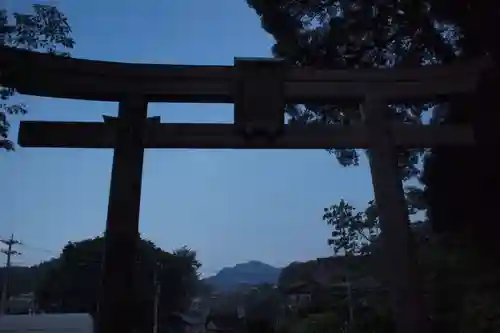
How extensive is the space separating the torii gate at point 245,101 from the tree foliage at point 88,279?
75.9ft

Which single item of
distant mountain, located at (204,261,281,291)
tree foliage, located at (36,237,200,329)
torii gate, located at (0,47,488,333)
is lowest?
torii gate, located at (0,47,488,333)

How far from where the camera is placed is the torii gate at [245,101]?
6551 millimetres

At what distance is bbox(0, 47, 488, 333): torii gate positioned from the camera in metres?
6.55

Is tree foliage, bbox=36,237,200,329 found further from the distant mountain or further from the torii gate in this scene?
the distant mountain

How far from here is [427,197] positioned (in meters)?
10.5

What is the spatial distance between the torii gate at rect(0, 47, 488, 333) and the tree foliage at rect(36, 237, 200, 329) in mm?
23149

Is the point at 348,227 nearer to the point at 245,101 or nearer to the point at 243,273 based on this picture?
the point at 245,101

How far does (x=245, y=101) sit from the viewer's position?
6.76 metres

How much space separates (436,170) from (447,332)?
2.80 metres

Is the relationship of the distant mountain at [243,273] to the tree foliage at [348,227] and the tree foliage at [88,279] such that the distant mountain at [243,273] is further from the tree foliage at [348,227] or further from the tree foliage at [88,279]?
the tree foliage at [348,227]

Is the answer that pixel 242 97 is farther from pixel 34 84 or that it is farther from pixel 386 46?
pixel 386 46

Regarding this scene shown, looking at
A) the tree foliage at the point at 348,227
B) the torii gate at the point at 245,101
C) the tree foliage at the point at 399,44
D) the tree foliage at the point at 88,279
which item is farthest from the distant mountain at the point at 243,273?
the torii gate at the point at 245,101

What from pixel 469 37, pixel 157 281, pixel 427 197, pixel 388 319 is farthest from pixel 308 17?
pixel 157 281

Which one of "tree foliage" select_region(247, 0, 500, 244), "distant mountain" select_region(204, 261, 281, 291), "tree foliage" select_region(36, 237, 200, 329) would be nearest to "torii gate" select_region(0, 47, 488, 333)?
"tree foliage" select_region(247, 0, 500, 244)
